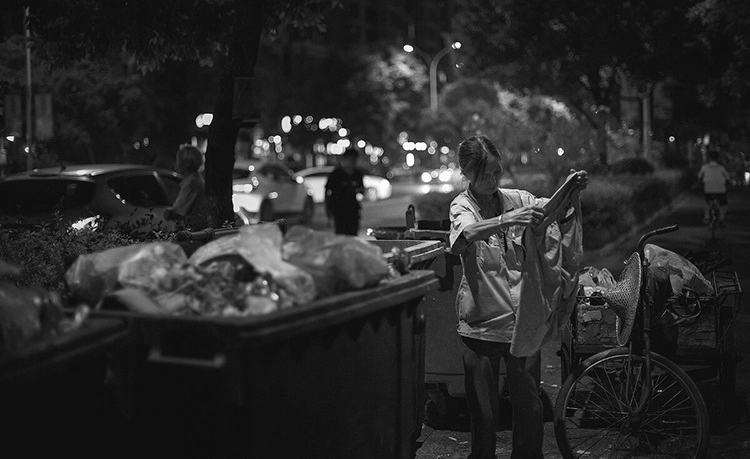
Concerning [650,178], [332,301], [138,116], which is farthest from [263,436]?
[138,116]

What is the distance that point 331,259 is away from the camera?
4074 millimetres

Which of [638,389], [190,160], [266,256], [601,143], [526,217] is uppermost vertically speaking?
[601,143]

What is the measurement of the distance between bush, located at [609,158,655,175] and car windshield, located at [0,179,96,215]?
754 inches

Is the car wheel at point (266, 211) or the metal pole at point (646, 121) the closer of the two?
the car wheel at point (266, 211)

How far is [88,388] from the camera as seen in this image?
3.54m

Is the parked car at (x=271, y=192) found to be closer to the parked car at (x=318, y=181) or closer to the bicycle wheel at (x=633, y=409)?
the parked car at (x=318, y=181)

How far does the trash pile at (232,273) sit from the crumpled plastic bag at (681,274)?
8.02 feet

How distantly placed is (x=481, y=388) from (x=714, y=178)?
16.7 metres

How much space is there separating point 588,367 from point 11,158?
20158 millimetres

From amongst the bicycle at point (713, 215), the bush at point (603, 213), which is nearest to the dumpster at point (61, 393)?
the bush at point (603, 213)

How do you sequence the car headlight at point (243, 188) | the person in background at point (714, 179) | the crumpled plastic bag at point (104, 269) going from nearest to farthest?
1. the crumpled plastic bag at point (104, 269)
2. the person in background at point (714, 179)
3. the car headlight at point (243, 188)

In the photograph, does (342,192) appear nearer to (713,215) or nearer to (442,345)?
(713,215)

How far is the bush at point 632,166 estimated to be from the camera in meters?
28.6

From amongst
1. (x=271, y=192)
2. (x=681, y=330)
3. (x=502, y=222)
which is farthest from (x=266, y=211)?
(x=502, y=222)
